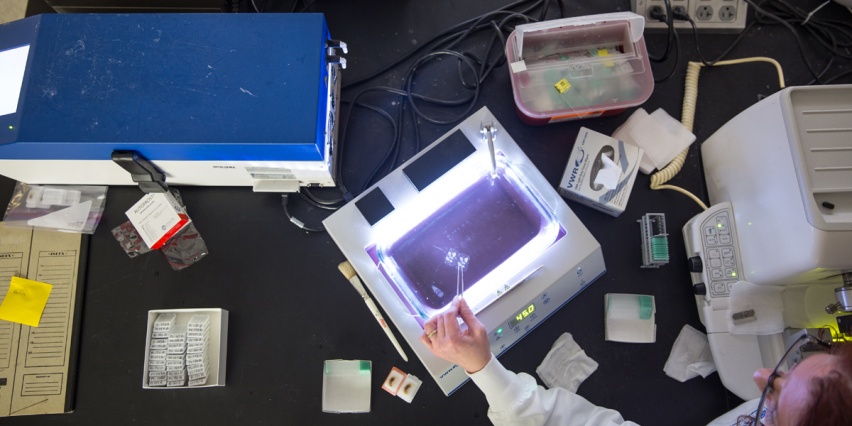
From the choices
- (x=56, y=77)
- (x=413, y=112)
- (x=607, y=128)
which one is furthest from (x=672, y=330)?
(x=56, y=77)

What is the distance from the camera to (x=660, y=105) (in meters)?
1.34

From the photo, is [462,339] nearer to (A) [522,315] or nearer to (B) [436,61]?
(A) [522,315]

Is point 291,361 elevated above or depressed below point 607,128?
below

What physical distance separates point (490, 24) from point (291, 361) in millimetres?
1000

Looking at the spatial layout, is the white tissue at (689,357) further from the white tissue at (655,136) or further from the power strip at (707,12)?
the power strip at (707,12)

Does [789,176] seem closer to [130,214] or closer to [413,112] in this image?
[413,112]

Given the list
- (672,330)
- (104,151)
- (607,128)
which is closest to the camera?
(104,151)

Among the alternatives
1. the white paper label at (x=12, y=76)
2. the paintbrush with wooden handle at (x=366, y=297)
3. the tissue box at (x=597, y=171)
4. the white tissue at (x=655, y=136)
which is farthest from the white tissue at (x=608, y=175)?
the white paper label at (x=12, y=76)

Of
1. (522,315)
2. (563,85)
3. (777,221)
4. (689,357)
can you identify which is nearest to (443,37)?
(563,85)

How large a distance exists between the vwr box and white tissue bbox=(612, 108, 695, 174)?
75 centimetres

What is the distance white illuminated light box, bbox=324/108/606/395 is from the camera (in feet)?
3.51

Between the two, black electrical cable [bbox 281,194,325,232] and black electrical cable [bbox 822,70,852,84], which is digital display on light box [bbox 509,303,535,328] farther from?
black electrical cable [bbox 822,70,852,84]

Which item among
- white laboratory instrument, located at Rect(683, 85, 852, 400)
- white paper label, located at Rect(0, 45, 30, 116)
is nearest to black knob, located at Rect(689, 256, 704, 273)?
white laboratory instrument, located at Rect(683, 85, 852, 400)

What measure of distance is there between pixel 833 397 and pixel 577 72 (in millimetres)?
863
